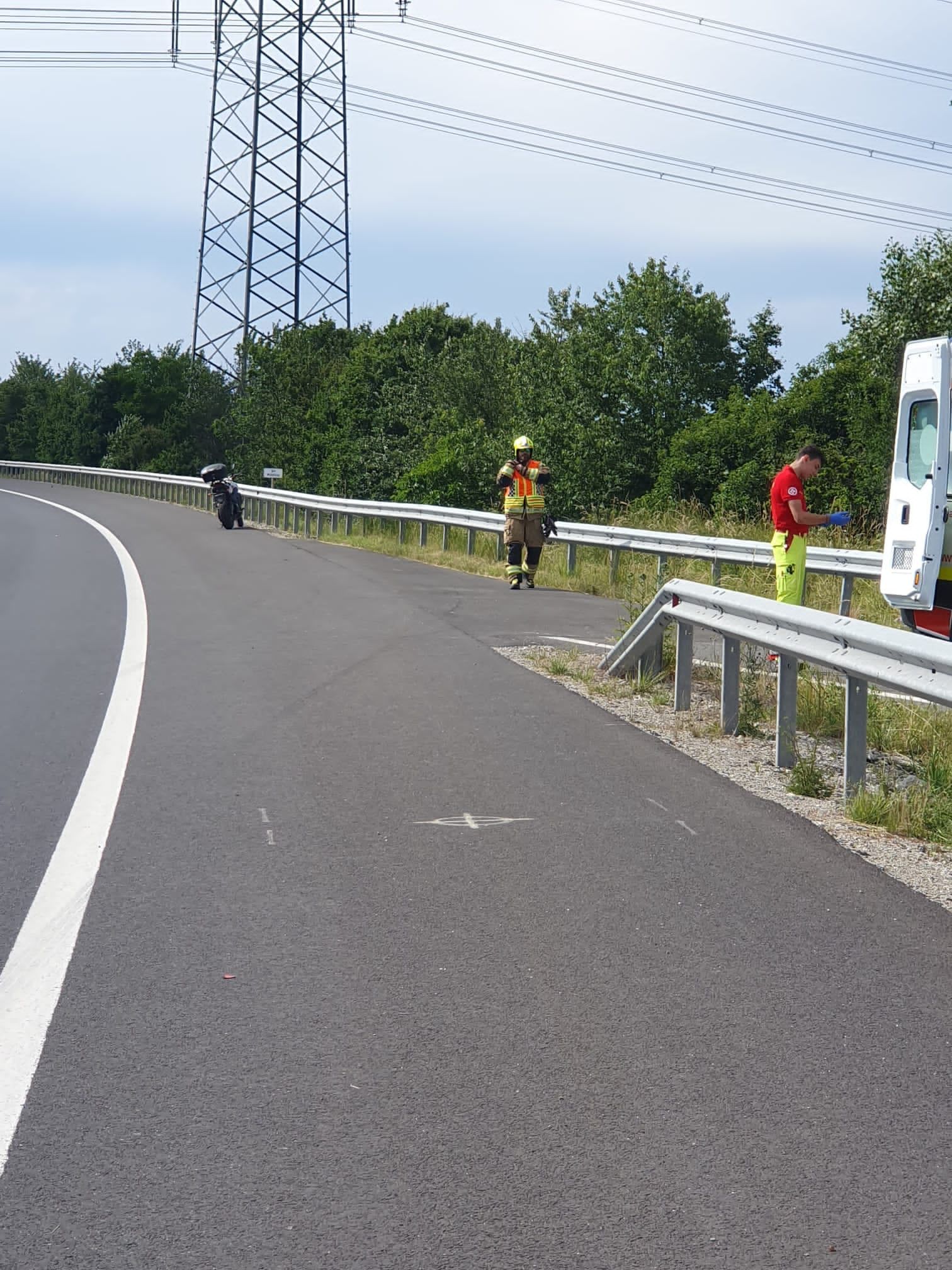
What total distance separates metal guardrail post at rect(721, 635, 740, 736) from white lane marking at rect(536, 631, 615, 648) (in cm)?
405

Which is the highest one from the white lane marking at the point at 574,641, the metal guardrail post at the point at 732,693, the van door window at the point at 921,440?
the van door window at the point at 921,440

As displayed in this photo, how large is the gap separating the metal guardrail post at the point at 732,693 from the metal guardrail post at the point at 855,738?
180cm

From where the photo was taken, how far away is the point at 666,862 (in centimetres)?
605

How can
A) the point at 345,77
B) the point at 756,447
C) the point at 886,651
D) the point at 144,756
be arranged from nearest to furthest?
the point at 886,651 → the point at 144,756 → the point at 756,447 → the point at 345,77

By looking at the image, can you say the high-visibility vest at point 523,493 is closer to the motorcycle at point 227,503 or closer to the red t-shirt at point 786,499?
the red t-shirt at point 786,499

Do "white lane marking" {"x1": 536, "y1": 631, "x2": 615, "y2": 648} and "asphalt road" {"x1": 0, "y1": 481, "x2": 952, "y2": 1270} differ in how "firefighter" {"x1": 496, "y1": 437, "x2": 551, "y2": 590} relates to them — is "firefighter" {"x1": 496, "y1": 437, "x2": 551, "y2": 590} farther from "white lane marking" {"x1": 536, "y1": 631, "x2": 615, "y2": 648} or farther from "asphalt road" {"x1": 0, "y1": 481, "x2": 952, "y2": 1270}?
"asphalt road" {"x1": 0, "y1": 481, "x2": 952, "y2": 1270}

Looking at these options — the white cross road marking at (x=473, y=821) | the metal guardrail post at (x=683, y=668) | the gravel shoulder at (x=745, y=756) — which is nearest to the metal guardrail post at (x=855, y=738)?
the gravel shoulder at (x=745, y=756)

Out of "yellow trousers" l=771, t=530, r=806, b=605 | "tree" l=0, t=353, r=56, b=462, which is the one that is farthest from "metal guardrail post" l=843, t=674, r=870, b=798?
"tree" l=0, t=353, r=56, b=462

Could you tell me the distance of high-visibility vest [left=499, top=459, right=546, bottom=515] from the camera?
1931 cm

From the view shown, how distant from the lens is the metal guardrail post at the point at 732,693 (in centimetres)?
917

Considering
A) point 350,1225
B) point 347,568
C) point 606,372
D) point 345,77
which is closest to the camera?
point 350,1225

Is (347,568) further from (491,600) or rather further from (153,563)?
(491,600)

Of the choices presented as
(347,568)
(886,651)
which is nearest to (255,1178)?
(886,651)

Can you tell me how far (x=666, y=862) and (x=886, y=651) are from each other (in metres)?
1.78
